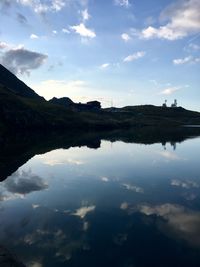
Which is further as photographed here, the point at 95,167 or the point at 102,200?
the point at 95,167

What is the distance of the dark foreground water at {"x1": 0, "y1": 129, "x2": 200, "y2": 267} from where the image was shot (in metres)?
25.6

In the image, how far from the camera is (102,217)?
34.7m

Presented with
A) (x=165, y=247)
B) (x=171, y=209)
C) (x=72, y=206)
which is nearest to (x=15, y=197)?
(x=72, y=206)

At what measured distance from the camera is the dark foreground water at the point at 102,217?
25562mm

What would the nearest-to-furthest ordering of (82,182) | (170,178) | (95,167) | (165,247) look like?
(165,247)
(82,182)
(170,178)
(95,167)

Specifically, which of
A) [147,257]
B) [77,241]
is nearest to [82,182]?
A: [77,241]

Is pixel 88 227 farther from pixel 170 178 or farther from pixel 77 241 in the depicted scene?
pixel 170 178

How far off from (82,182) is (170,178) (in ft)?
51.6

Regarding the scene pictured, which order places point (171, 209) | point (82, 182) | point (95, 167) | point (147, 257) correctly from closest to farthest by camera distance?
point (147, 257), point (171, 209), point (82, 182), point (95, 167)

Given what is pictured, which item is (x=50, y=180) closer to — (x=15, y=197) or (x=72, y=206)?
(x=15, y=197)

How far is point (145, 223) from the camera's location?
33281 mm

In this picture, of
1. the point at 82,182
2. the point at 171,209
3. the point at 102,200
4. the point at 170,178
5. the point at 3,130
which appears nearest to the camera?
the point at 171,209

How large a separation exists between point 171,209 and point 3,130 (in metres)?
127

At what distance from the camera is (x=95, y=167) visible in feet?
236
